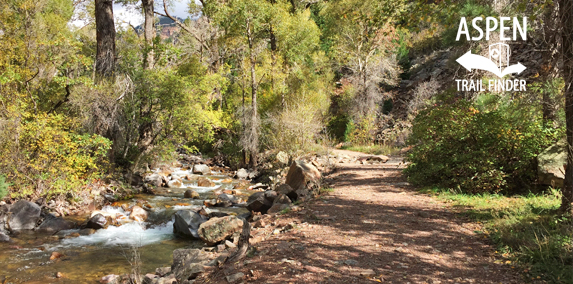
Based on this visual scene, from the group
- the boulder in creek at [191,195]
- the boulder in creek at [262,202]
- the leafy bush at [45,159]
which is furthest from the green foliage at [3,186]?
the boulder in creek at [262,202]

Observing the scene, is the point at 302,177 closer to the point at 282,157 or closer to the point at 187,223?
the point at 187,223

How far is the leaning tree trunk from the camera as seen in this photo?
488cm

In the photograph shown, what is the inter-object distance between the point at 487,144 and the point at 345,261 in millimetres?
5617

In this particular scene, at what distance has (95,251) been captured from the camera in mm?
7242

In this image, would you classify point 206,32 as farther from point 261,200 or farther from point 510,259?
point 510,259

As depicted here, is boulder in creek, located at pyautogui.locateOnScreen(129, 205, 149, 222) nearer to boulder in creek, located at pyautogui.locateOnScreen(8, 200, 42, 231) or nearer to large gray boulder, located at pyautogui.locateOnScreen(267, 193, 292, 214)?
boulder in creek, located at pyautogui.locateOnScreen(8, 200, 42, 231)

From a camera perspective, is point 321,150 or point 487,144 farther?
point 321,150

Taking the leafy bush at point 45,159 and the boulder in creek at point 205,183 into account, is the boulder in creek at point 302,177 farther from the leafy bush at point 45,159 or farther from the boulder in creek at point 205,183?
the leafy bush at point 45,159

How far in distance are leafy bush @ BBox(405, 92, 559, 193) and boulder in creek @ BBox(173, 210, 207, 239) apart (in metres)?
5.80

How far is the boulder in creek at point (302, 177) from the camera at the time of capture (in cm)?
963

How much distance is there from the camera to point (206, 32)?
24219mm

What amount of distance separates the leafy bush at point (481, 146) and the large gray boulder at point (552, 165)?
0.70 feet

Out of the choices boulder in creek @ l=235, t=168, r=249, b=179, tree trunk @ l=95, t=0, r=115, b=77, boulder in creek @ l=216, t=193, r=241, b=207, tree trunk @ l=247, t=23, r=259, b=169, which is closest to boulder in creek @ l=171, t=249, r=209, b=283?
boulder in creek @ l=216, t=193, r=241, b=207

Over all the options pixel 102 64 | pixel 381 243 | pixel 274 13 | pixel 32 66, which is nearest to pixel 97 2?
pixel 102 64
